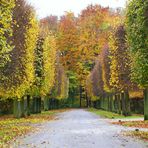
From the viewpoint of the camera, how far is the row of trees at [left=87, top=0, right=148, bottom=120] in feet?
72.2

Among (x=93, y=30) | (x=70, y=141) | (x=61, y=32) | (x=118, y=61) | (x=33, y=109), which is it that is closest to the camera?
(x=70, y=141)

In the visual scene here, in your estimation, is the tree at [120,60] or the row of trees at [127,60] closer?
the row of trees at [127,60]

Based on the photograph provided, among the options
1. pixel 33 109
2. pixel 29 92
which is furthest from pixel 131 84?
pixel 33 109

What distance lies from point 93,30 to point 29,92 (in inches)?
1980

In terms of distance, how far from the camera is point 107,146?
16422mm

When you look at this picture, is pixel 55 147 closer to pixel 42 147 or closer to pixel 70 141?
pixel 42 147

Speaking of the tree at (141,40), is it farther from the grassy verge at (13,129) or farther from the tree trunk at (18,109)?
the tree trunk at (18,109)

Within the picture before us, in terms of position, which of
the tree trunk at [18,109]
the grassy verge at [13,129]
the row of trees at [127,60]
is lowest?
the grassy verge at [13,129]

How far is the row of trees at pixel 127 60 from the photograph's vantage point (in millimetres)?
22016

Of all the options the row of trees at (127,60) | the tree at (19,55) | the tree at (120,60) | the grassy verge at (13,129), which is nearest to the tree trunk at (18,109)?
the grassy verge at (13,129)

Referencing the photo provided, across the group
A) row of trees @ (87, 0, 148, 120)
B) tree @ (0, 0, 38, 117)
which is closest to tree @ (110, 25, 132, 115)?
row of trees @ (87, 0, 148, 120)

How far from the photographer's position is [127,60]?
43.9 metres

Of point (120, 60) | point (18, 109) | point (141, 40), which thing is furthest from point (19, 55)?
point (141, 40)

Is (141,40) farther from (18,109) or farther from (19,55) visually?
(18,109)
